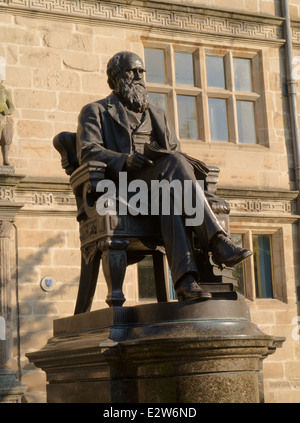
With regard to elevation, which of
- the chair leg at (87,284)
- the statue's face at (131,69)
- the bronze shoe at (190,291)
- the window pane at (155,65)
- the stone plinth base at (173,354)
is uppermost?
the window pane at (155,65)

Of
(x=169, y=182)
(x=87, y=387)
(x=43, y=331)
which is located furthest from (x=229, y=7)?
(x=87, y=387)

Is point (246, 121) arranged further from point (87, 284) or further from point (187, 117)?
point (87, 284)

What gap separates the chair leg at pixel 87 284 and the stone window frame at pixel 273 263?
5185 millimetres

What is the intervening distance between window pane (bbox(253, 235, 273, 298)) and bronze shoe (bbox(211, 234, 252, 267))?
5.79 meters

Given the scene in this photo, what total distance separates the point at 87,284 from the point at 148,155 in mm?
989

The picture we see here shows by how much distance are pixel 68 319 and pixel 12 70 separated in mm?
4906

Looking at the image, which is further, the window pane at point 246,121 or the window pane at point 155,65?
the window pane at point 246,121

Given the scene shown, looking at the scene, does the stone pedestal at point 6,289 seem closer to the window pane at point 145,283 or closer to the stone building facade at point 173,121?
the stone building facade at point 173,121

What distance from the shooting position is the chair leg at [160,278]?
5617 mm

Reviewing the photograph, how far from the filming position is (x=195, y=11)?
35.6 ft

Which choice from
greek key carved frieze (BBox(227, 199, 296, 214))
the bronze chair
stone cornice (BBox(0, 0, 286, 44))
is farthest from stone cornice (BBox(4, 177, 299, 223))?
the bronze chair

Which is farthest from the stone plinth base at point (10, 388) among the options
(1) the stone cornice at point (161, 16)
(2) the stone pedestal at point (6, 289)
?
(1) the stone cornice at point (161, 16)

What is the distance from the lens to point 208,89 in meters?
10.8
